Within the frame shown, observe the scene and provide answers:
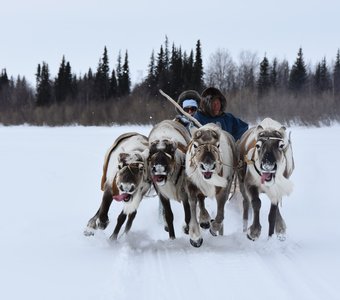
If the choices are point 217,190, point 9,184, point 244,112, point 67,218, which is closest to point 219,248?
point 217,190

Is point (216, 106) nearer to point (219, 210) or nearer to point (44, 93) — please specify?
point (219, 210)

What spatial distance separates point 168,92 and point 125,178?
39.1 metres

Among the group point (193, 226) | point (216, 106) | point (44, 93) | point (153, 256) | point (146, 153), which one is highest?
point (44, 93)

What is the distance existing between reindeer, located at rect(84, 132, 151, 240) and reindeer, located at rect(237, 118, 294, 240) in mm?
1298

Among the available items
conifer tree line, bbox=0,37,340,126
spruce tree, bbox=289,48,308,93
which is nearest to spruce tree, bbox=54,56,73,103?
conifer tree line, bbox=0,37,340,126

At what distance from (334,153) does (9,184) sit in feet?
34.9

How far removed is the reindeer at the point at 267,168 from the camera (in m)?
5.24

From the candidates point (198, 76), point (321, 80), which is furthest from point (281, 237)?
point (321, 80)

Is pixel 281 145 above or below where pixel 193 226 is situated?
above

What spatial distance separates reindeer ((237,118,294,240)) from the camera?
5242 millimetres

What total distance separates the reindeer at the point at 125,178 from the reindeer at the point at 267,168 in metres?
1.30

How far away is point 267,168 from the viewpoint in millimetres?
5152

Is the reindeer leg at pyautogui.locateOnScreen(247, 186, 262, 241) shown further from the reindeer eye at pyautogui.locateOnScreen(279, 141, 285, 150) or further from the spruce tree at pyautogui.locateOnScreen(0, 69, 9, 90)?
the spruce tree at pyautogui.locateOnScreen(0, 69, 9, 90)

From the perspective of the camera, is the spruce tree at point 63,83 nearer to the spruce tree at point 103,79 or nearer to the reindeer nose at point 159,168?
the spruce tree at point 103,79
